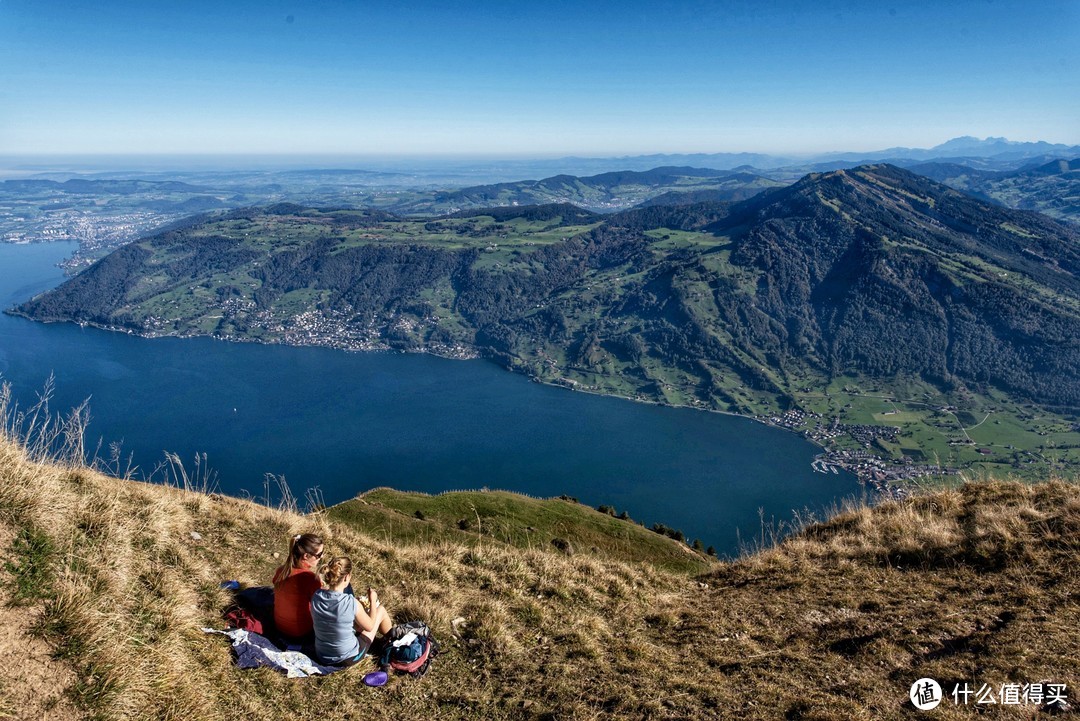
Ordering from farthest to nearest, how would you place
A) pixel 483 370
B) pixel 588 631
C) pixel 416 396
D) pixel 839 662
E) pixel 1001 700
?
pixel 483 370
pixel 416 396
pixel 588 631
pixel 839 662
pixel 1001 700

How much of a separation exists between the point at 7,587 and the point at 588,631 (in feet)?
21.8

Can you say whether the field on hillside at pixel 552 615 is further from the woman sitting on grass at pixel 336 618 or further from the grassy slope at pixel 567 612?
the woman sitting on grass at pixel 336 618

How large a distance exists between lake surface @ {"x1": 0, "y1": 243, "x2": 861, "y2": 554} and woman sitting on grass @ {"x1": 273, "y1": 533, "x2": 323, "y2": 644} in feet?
224

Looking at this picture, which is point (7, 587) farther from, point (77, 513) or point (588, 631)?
point (588, 631)

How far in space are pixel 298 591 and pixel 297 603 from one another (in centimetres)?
15

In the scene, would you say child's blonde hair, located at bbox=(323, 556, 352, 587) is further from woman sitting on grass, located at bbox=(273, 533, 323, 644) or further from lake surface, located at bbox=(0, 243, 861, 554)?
lake surface, located at bbox=(0, 243, 861, 554)

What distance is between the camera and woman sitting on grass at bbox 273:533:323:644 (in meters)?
6.43

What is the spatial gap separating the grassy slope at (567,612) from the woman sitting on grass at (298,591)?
2.35ft

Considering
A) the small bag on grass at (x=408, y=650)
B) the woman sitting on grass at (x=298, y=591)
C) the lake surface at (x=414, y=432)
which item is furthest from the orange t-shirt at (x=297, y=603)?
the lake surface at (x=414, y=432)

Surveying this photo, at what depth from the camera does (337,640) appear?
6152mm

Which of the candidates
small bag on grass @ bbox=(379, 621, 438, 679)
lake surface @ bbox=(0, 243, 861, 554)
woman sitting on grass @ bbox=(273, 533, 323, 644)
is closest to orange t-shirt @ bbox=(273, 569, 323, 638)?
woman sitting on grass @ bbox=(273, 533, 323, 644)

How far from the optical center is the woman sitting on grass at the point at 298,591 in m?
6.43

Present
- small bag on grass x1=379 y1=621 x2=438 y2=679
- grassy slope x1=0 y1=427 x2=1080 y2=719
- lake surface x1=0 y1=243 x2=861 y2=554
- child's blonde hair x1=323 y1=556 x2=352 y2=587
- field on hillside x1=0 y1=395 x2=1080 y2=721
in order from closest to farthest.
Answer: field on hillside x1=0 y1=395 x2=1080 y2=721, grassy slope x1=0 y1=427 x2=1080 y2=719, child's blonde hair x1=323 y1=556 x2=352 y2=587, small bag on grass x1=379 y1=621 x2=438 y2=679, lake surface x1=0 y1=243 x2=861 y2=554

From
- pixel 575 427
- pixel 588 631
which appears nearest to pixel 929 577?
pixel 588 631
